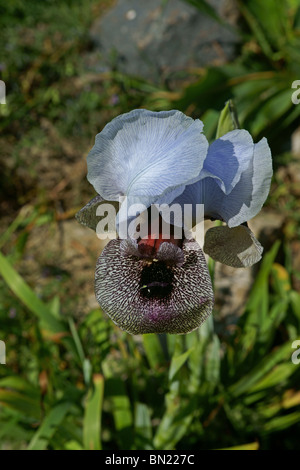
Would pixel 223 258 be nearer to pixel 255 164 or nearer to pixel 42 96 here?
pixel 255 164

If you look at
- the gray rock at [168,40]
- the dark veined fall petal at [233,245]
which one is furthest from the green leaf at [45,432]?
the gray rock at [168,40]

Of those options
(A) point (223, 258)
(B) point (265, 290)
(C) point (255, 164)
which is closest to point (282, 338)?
(B) point (265, 290)

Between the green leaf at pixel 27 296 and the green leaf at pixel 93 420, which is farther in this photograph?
the green leaf at pixel 27 296

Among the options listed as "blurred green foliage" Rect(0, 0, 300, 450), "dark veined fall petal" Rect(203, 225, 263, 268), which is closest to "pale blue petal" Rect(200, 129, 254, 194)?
"dark veined fall petal" Rect(203, 225, 263, 268)

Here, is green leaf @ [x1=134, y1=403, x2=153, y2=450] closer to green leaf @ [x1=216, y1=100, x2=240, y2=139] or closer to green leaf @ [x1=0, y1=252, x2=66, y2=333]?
green leaf @ [x1=0, y1=252, x2=66, y2=333]

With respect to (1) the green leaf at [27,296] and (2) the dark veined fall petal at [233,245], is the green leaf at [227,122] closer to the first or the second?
(2) the dark veined fall petal at [233,245]

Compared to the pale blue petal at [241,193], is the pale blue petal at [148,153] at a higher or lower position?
higher
